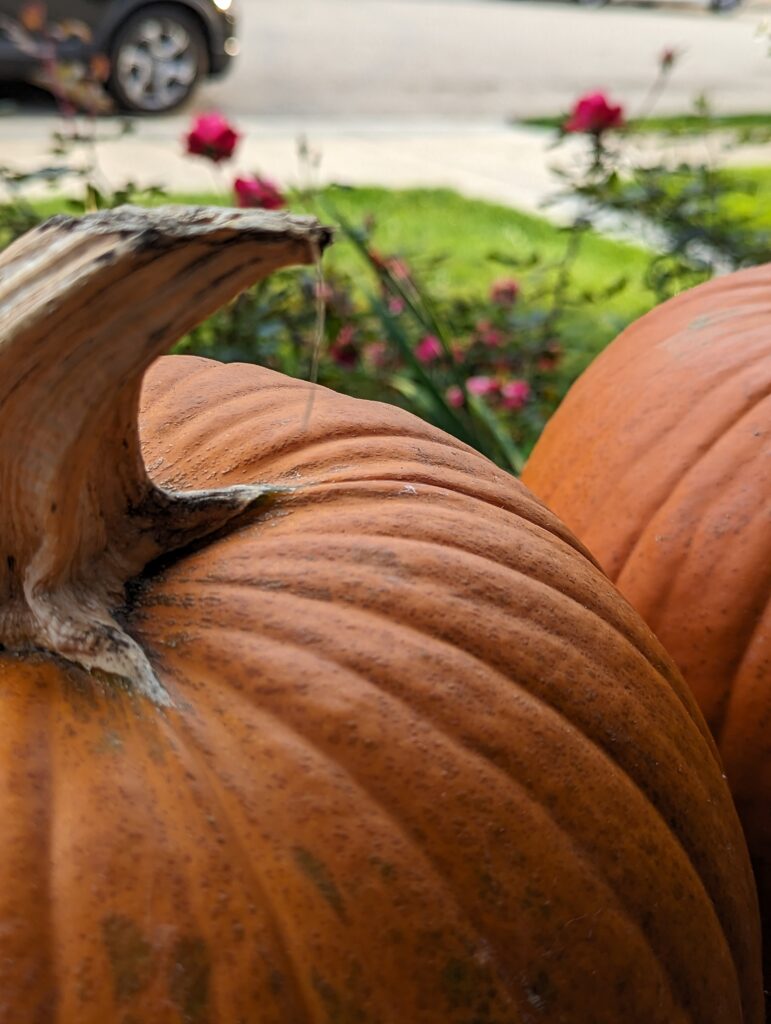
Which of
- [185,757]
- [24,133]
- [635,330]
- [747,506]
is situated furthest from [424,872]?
[24,133]

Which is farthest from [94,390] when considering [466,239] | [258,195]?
[466,239]

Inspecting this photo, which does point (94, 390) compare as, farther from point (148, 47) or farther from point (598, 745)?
point (148, 47)

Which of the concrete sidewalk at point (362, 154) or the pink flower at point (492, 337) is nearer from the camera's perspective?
the pink flower at point (492, 337)

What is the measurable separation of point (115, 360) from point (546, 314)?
2.49 m

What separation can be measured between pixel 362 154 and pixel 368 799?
28.0 ft

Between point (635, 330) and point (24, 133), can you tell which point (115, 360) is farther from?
point (24, 133)

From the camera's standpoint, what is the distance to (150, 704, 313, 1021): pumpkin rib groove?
888mm

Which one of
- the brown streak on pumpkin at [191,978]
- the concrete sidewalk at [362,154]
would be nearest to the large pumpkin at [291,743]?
the brown streak on pumpkin at [191,978]

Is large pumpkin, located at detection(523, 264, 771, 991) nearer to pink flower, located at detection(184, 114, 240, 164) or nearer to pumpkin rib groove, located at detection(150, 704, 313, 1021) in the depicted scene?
pumpkin rib groove, located at detection(150, 704, 313, 1021)

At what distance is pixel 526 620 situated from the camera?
108 cm

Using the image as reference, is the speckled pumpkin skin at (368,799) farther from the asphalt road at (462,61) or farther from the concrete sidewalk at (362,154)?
A: the asphalt road at (462,61)

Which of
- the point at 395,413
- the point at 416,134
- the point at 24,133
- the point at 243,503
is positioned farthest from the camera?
the point at 416,134

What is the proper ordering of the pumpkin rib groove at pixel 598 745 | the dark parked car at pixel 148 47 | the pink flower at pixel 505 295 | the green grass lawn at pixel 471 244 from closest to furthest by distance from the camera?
the pumpkin rib groove at pixel 598 745, the pink flower at pixel 505 295, the green grass lawn at pixel 471 244, the dark parked car at pixel 148 47

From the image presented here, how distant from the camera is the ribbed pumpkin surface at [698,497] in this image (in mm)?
1485
